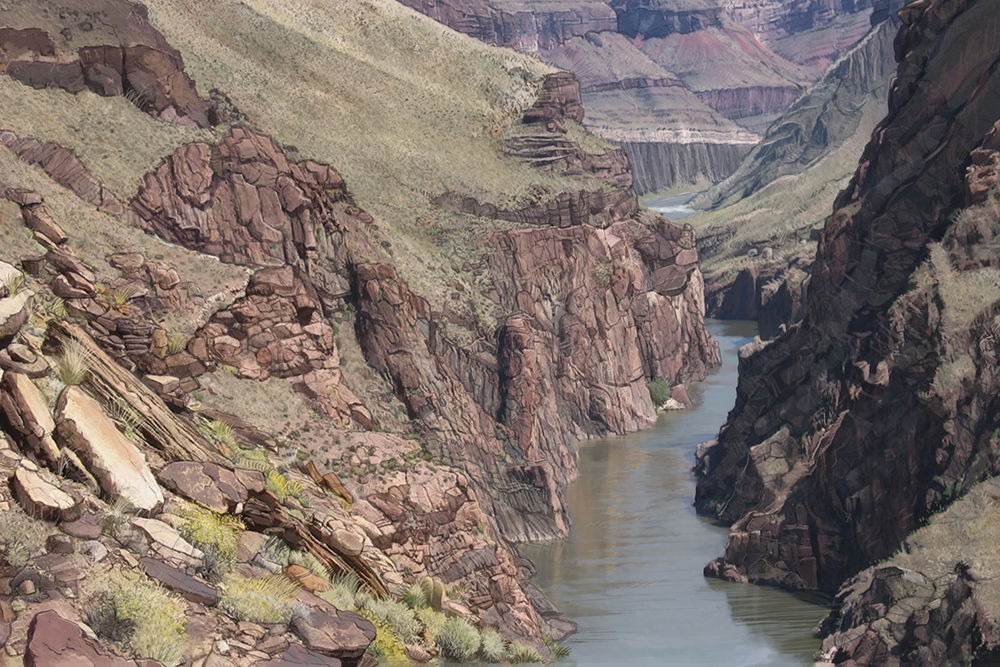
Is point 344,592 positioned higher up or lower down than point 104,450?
lower down

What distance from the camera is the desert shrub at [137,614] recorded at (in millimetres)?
26672

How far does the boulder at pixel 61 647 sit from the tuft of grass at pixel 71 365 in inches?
304

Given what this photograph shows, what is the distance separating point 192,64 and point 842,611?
78026mm

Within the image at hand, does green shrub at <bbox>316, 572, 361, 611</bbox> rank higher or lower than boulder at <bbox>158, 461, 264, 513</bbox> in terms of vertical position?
lower

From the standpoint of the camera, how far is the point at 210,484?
34.3 m

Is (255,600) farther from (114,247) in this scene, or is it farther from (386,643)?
(114,247)

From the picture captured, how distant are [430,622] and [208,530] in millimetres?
9711

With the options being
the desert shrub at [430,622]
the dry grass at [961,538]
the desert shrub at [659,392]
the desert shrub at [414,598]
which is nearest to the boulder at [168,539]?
the desert shrub at [430,622]

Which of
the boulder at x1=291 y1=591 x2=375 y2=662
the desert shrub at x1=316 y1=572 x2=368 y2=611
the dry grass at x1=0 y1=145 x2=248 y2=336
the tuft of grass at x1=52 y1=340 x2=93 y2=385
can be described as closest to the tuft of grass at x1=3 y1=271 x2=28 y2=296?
the tuft of grass at x1=52 y1=340 x2=93 y2=385

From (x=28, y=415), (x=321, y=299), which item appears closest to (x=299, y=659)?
(x=28, y=415)

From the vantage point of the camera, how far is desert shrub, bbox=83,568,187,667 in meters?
26.7

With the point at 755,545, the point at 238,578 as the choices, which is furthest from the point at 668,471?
the point at 238,578

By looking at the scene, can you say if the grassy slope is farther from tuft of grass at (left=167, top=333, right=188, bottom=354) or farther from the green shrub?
the green shrub

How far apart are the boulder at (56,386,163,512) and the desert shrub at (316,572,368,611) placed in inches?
170
